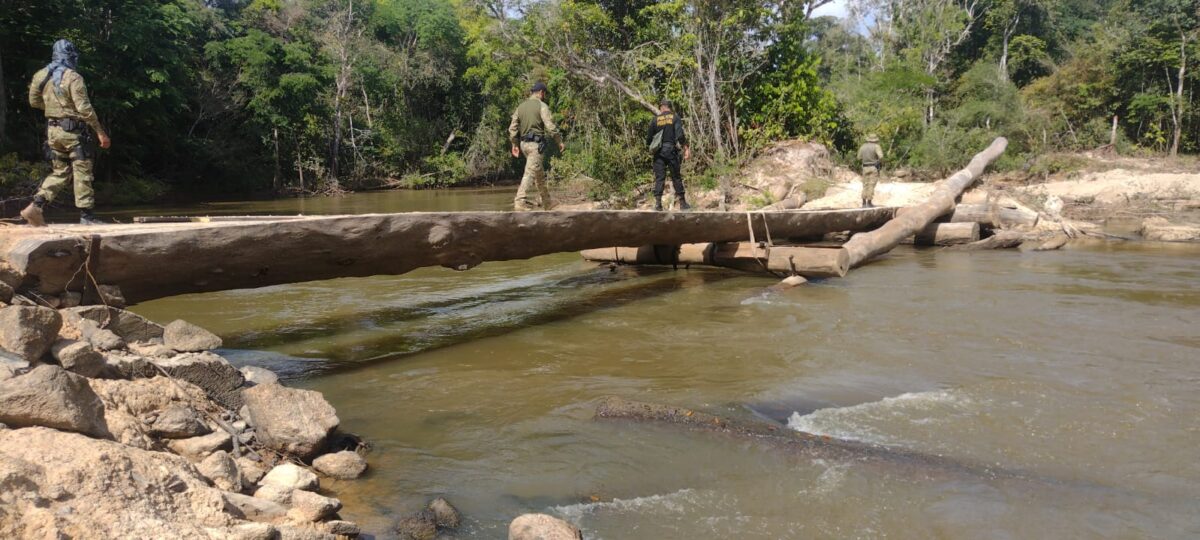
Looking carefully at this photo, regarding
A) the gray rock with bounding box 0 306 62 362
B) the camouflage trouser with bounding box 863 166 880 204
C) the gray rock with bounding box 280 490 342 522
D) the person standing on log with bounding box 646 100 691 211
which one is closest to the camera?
the gray rock with bounding box 280 490 342 522

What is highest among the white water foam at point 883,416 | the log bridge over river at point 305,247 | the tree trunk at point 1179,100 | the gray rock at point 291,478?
the tree trunk at point 1179,100

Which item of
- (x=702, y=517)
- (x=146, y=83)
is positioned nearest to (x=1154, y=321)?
(x=702, y=517)

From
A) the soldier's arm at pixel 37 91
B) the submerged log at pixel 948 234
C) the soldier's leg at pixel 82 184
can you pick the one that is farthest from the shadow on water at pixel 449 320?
the submerged log at pixel 948 234

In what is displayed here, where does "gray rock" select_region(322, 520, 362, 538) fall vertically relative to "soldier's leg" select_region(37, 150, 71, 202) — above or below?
below

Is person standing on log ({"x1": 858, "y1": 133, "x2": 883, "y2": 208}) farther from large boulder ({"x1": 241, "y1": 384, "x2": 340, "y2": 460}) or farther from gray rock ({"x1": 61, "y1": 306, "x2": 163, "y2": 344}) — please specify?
gray rock ({"x1": 61, "y1": 306, "x2": 163, "y2": 344})

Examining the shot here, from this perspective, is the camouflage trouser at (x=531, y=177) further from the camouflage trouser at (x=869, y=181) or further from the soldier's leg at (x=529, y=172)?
the camouflage trouser at (x=869, y=181)

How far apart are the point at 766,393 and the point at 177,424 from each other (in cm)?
337

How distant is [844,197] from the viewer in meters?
15.6

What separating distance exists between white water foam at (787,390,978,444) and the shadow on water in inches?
131

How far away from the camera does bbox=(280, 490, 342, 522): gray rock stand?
2988 mm

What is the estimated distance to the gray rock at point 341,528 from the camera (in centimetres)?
291

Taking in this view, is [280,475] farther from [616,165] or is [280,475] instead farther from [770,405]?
[616,165]

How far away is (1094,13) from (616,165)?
3486 cm

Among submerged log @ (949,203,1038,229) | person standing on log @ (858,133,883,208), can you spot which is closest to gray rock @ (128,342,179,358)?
person standing on log @ (858,133,883,208)
